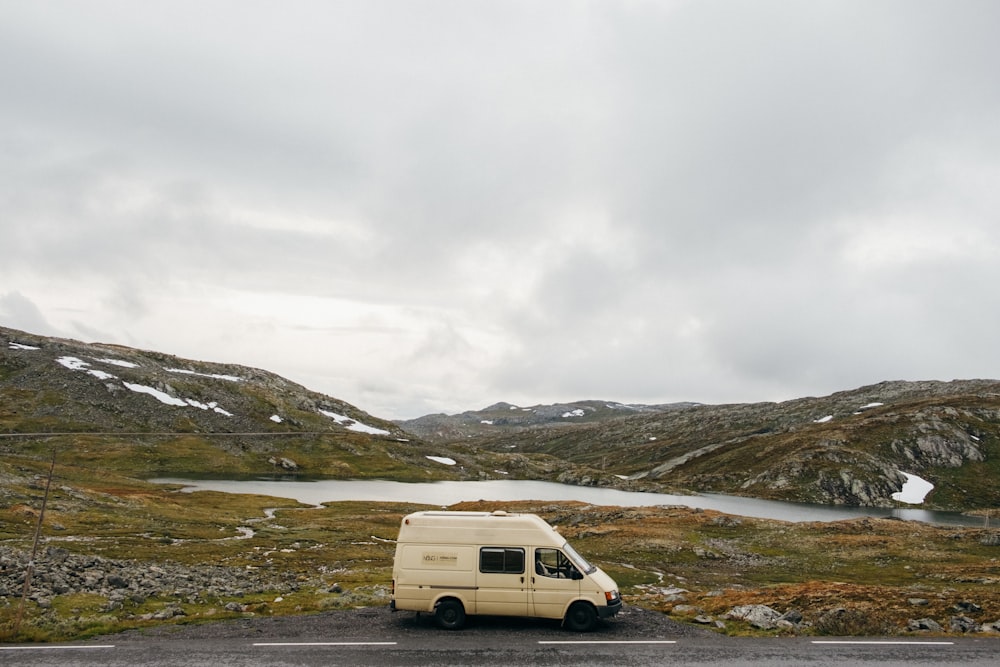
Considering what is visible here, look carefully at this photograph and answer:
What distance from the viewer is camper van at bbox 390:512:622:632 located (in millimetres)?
24047

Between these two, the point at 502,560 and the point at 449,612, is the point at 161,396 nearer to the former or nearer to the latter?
the point at 449,612

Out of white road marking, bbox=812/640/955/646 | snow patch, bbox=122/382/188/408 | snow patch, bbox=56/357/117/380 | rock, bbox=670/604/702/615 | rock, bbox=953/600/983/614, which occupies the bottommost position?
rock, bbox=670/604/702/615

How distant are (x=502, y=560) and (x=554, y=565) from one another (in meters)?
2.15

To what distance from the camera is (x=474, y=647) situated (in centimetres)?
2194

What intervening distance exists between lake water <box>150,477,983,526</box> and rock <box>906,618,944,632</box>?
10199 centimetres

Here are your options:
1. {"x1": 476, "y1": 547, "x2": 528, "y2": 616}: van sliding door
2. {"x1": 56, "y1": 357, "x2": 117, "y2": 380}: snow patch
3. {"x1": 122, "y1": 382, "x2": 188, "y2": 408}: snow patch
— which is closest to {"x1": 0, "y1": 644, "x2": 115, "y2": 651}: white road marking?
{"x1": 476, "y1": 547, "x2": 528, "y2": 616}: van sliding door

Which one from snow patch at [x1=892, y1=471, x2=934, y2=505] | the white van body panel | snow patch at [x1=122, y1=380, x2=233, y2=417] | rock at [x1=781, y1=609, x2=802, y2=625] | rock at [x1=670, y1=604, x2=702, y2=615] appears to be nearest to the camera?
the white van body panel

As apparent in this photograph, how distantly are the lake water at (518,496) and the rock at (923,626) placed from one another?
10199 centimetres

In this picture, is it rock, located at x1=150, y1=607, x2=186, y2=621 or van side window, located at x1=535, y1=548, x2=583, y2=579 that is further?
rock, located at x1=150, y1=607, x2=186, y2=621

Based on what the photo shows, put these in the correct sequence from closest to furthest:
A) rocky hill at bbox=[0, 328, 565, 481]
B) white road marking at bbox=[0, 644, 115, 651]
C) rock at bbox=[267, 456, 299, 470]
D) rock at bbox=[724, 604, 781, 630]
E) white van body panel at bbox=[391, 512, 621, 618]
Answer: white road marking at bbox=[0, 644, 115, 651]
white van body panel at bbox=[391, 512, 621, 618]
rock at bbox=[724, 604, 781, 630]
rocky hill at bbox=[0, 328, 565, 481]
rock at bbox=[267, 456, 299, 470]

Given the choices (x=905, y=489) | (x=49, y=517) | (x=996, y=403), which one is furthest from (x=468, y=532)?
(x=996, y=403)

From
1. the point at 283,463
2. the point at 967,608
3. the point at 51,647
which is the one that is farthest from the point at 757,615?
the point at 283,463

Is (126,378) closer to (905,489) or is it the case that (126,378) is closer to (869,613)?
(869,613)

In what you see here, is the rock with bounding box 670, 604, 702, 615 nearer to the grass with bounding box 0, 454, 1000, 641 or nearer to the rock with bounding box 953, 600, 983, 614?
the grass with bounding box 0, 454, 1000, 641
